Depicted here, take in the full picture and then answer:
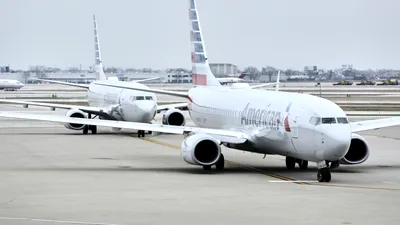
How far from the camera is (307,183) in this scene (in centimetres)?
2894

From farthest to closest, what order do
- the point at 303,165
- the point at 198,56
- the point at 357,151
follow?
the point at 198,56
the point at 303,165
the point at 357,151

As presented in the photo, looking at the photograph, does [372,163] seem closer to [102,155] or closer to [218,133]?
[218,133]

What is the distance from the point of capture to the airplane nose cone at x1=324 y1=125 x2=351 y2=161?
28094mm

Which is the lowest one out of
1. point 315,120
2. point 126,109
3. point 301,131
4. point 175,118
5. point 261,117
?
point 175,118

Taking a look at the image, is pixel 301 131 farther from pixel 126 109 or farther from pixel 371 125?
pixel 126 109

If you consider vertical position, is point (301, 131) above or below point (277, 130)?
above

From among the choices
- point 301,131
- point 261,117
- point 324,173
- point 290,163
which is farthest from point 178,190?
point 290,163

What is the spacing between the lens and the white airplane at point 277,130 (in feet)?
94.6

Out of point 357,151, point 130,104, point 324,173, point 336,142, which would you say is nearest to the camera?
point 336,142

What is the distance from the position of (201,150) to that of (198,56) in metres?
12.8

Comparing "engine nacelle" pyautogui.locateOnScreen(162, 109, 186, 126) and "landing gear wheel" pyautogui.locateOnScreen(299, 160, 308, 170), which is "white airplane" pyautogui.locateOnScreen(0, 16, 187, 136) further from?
"landing gear wheel" pyautogui.locateOnScreen(299, 160, 308, 170)

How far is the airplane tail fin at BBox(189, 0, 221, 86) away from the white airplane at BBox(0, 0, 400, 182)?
3.44 metres

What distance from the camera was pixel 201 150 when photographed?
107ft

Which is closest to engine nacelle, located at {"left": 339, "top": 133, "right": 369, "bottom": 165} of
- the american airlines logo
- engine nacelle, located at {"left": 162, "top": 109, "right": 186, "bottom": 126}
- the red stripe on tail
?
the american airlines logo
